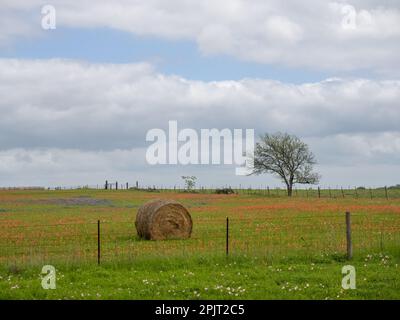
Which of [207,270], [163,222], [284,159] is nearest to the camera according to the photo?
[207,270]

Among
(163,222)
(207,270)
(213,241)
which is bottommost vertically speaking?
(207,270)

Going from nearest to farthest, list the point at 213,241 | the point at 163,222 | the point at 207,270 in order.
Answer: the point at 207,270 < the point at 213,241 < the point at 163,222

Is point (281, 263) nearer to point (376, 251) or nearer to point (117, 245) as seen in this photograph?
point (376, 251)

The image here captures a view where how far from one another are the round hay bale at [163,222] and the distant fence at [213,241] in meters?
0.56

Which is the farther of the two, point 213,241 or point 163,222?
point 163,222

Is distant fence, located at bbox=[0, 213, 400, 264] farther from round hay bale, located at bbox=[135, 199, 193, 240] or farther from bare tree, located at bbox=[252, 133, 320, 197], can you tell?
bare tree, located at bbox=[252, 133, 320, 197]

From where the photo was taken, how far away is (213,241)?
23781 millimetres

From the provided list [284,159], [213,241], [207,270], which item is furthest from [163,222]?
[284,159]

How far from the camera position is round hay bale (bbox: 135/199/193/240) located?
88.6ft

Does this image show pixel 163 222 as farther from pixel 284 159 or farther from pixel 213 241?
pixel 284 159

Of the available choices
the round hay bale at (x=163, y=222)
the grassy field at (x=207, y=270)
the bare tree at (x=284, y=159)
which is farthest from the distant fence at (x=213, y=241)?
the bare tree at (x=284, y=159)

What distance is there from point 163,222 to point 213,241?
4240 mm

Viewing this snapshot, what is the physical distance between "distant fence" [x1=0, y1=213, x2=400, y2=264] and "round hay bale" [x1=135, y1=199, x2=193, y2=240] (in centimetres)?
56

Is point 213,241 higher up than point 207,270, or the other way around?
point 213,241
